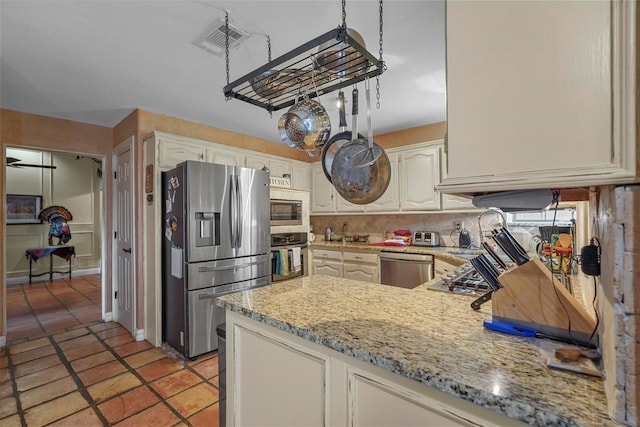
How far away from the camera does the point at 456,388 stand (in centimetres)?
67

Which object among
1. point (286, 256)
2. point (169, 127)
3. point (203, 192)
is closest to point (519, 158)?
point (203, 192)

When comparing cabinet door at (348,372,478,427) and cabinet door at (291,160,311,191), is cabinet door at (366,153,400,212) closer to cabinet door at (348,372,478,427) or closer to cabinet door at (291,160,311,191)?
cabinet door at (291,160,311,191)

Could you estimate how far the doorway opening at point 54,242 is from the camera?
4.13 m

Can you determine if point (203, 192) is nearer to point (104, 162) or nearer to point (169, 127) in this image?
point (169, 127)

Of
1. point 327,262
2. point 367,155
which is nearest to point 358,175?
point 367,155

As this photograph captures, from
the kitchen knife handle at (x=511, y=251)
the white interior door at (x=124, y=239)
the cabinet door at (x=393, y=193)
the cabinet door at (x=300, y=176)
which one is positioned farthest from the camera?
the cabinet door at (x=300, y=176)

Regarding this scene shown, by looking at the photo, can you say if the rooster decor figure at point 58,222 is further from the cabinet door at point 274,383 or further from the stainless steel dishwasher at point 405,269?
the cabinet door at point 274,383

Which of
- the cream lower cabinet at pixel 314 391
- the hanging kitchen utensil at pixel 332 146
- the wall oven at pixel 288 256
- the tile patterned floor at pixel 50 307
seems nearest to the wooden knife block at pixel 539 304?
the cream lower cabinet at pixel 314 391

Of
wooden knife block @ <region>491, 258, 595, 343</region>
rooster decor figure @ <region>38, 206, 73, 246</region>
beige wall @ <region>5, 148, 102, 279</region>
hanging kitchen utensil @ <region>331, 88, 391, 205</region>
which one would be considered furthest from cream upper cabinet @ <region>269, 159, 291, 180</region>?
rooster decor figure @ <region>38, 206, 73, 246</region>

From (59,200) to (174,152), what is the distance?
495 centimetres

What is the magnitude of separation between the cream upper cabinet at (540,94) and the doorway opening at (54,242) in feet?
14.7

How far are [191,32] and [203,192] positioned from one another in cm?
131

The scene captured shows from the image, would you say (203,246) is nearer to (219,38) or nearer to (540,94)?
(219,38)

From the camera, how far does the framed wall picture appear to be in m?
5.50
